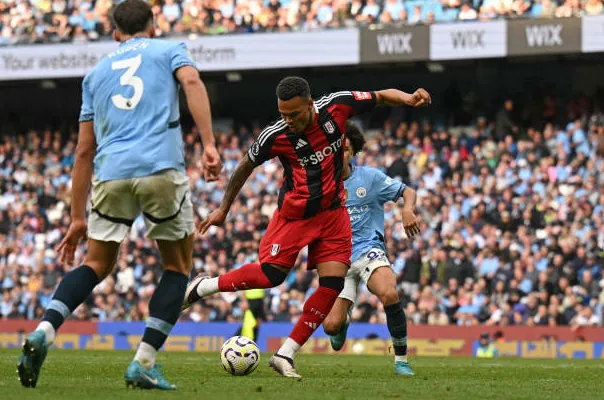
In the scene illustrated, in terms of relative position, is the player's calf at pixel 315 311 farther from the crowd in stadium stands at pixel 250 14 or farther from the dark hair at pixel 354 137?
the crowd in stadium stands at pixel 250 14

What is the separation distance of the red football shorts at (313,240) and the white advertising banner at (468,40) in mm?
15576

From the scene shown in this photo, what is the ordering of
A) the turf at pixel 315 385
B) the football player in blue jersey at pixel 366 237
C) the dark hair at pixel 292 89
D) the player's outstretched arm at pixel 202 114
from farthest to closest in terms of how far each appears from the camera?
the football player in blue jersey at pixel 366 237 → the dark hair at pixel 292 89 → the turf at pixel 315 385 → the player's outstretched arm at pixel 202 114

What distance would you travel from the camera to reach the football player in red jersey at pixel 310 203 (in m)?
9.11

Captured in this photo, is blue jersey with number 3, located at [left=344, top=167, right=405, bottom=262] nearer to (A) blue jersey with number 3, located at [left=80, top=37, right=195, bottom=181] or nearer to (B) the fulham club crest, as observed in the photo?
(B) the fulham club crest

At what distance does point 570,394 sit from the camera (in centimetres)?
796

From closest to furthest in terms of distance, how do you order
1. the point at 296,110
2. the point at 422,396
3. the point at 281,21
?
the point at 422,396
the point at 296,110
the point at 281,21

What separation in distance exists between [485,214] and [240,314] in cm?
515

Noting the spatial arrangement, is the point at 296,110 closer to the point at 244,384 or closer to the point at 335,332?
the point at 244,384

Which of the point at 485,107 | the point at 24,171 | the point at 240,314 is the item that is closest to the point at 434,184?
the point at 485,107

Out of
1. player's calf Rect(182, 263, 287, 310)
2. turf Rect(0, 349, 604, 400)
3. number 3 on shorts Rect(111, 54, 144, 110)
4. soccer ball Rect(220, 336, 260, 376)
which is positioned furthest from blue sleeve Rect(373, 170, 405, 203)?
number 3 on shorts Rect(111, 54, 144, 110)

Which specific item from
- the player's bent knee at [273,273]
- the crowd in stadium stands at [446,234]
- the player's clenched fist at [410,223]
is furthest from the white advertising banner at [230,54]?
the player's bent knee at [273,273]

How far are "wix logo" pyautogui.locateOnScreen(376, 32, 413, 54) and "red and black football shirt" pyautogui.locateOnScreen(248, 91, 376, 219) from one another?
15.9 metres

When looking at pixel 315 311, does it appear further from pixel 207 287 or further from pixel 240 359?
pixel 207 287

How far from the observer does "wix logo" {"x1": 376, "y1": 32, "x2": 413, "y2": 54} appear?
81.8 feet
